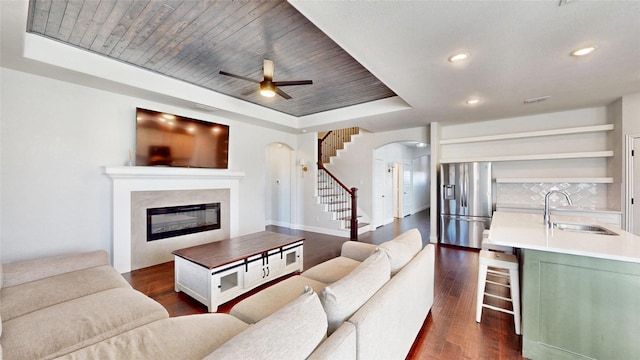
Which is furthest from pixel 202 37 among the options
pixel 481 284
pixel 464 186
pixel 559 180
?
pixel 559 180

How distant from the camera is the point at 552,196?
455 cm

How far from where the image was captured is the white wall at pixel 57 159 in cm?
279

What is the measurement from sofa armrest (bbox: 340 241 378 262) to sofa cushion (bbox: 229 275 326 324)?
2.46 feet

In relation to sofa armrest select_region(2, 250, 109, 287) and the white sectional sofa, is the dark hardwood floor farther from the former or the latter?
sofa armrest select_region(2, 250, 109, 287)

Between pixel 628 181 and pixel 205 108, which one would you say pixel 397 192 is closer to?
pixel 628 181

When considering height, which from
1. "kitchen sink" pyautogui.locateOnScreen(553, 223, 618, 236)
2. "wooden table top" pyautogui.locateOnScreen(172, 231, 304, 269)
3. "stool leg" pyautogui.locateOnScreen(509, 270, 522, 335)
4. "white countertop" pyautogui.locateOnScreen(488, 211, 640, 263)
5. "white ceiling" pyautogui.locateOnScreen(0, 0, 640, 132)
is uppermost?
"white ceiling" pyautogui.locateOnScreen(0, 0, 640, 132)

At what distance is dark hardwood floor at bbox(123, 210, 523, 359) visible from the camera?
197 centimetres

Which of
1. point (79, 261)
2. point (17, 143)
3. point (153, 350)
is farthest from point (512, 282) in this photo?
point (17, 143)

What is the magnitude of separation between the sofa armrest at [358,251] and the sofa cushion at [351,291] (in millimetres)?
1014

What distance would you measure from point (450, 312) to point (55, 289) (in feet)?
11.6

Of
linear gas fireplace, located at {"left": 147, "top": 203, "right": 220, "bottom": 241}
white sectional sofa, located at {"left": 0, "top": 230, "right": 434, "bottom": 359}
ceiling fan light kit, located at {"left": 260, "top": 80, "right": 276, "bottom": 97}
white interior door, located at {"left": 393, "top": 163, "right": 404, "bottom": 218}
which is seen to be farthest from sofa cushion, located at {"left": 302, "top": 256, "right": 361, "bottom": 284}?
white interior door, located at {"left": 393, "top": 163, "right": 404, "bottom": 218}

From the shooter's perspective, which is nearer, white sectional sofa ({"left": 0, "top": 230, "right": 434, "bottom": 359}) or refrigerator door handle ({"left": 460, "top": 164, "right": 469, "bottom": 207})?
white sectional sofa ({"left": 0, "top": 230, "right": 434, "bottom": 359})

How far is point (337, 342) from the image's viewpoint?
100 cm

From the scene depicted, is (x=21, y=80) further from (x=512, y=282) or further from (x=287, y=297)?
(x=512, y=282)
